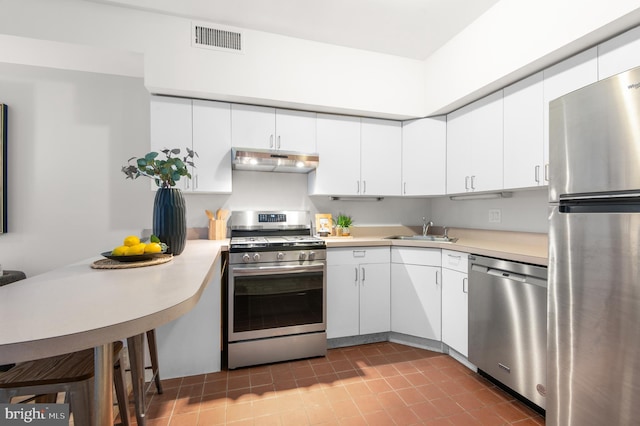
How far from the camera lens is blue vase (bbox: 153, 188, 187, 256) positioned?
1.65 m

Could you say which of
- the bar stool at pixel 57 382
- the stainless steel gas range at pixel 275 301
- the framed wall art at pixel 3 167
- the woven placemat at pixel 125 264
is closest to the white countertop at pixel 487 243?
the stainless steel gas range at pixel 275 301

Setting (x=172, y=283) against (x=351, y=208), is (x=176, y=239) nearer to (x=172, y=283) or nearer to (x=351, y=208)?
(x=172, y=283)

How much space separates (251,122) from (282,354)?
1.94 m

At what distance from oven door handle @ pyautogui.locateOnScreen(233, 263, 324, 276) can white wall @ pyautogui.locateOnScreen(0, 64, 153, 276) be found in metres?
1.14

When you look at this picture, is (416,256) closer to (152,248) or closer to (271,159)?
(271,159)

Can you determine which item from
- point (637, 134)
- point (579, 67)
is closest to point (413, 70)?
point (579, 67)

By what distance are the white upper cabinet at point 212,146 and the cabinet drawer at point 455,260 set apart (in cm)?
188

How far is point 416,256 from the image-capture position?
2.63m

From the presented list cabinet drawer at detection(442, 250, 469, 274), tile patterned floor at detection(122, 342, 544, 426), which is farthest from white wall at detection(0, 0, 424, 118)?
tile patterned floor at detection(122, 342, 544, 426)

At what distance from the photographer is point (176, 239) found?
169cm

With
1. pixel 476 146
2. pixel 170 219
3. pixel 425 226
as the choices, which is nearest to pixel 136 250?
pixel 170 219

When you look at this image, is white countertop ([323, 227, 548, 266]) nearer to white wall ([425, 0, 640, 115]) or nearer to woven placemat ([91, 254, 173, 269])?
white wall ([425, 0, 640, 115])

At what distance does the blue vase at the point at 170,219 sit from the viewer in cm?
165

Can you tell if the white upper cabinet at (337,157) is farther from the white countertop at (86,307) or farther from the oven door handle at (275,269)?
the white countertop at (86,307)
